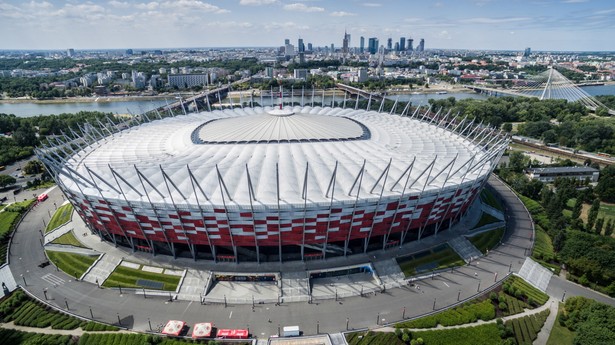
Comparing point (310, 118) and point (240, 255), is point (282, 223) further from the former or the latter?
point (310, 118)

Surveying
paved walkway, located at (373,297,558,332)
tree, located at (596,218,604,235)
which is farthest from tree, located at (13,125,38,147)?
tree, located at (596,218,604,235)

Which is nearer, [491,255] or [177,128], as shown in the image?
[491,255]

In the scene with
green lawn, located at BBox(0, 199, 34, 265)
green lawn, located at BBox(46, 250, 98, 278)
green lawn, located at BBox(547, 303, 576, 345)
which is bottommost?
green lawn, located at BBox(547, 303, 576, 345)

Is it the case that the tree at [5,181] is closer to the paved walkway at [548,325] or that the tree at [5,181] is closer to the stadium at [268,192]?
the stadium at [268,192]

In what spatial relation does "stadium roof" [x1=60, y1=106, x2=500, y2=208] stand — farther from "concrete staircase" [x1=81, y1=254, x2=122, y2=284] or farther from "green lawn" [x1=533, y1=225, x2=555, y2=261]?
"green lawn" [x1=533, y1=225, x2=555, y2=261]

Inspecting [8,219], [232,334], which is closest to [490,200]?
[232,334]

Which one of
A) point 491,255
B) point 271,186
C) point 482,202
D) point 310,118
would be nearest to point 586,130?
point 482,202

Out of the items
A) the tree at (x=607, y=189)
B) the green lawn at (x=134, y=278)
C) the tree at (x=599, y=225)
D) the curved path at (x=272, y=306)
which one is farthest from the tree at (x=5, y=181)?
the tree at (x=607, y=189)
